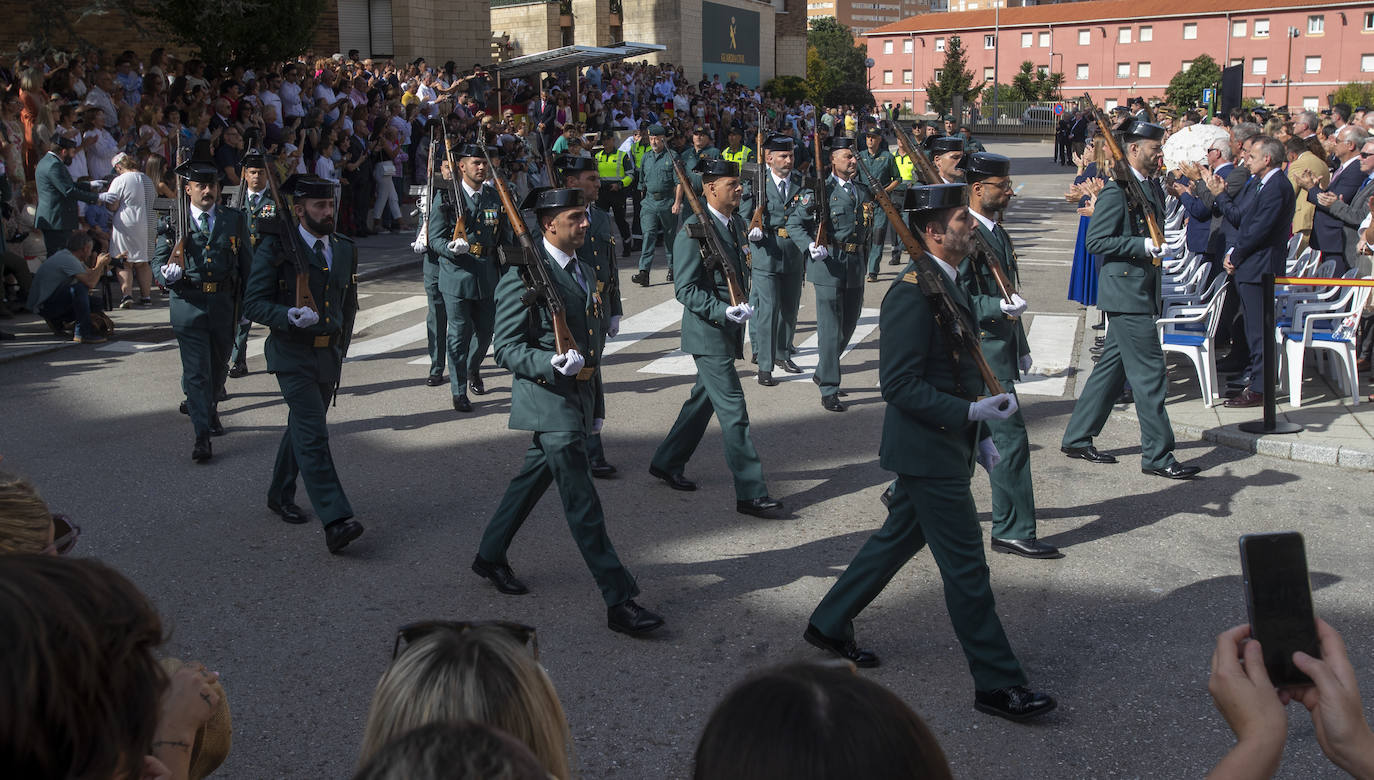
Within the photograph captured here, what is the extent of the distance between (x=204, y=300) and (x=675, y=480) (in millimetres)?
3501

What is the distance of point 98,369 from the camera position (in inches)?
436

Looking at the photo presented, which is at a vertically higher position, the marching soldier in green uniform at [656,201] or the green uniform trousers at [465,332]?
the marching soldier in green uniform at [656,201]

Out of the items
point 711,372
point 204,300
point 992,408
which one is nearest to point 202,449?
point 204,300

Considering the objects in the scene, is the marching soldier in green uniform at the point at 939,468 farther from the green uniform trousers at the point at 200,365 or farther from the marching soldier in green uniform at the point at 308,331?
the green uniform trousers at the point at 200,365

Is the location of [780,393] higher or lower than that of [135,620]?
lower

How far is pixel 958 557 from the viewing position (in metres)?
4.63

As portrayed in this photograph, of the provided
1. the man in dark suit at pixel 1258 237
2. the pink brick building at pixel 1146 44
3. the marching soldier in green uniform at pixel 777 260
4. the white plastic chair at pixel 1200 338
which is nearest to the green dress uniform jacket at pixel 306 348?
the marching soldier in green uniform at pixel 777 260

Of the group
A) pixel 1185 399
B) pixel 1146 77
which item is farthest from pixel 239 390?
pixel 1146 77

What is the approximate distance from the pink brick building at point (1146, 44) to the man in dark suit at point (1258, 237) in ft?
219

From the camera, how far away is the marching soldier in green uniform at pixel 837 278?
961 centimetres

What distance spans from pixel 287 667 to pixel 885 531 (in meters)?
2.56

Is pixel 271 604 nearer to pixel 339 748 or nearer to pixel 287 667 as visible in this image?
pixel 287 667

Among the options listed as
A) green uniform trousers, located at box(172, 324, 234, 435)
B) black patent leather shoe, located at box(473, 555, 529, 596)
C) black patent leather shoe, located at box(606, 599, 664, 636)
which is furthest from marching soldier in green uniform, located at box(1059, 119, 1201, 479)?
green uniform trousers, located at box(172, 324, 234, 435)

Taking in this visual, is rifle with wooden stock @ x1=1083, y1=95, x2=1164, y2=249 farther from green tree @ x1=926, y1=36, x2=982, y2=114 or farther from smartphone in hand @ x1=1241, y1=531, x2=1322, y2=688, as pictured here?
green tree @ x1=926, y1=36, x2=982, y2=114
